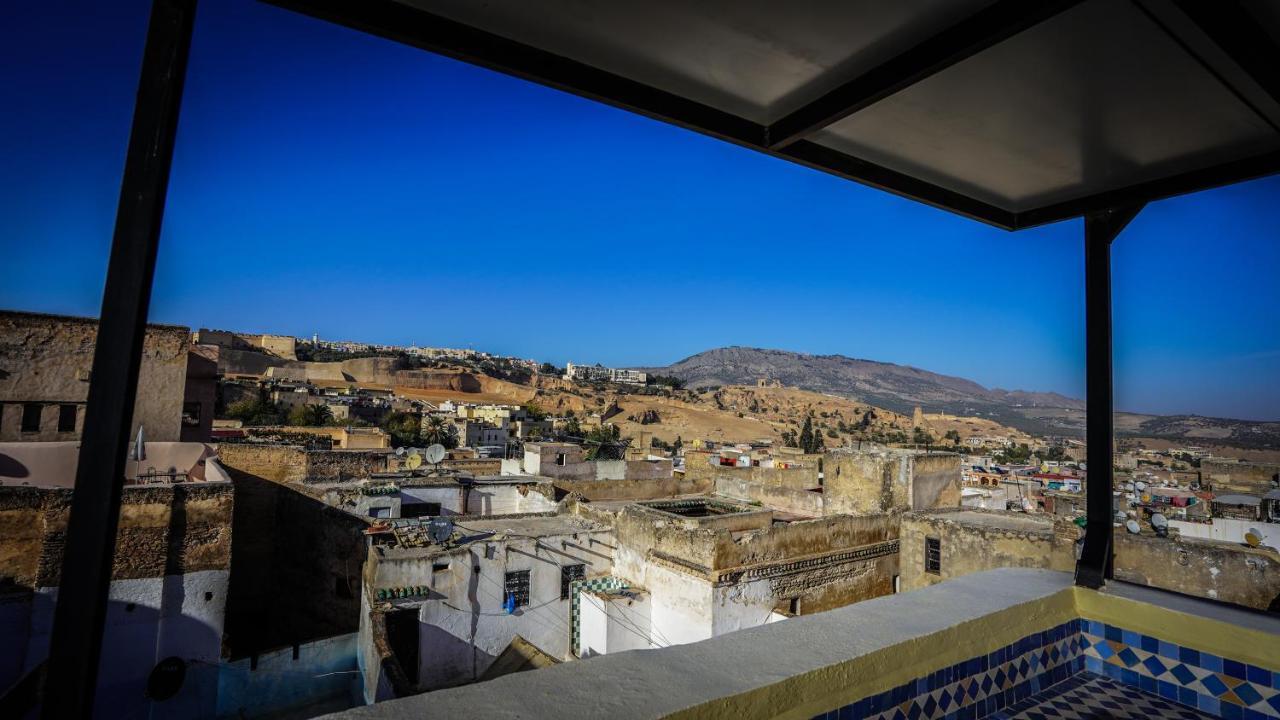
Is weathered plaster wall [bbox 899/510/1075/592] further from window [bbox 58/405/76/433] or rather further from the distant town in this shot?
window [bbox 58/405/76/433]

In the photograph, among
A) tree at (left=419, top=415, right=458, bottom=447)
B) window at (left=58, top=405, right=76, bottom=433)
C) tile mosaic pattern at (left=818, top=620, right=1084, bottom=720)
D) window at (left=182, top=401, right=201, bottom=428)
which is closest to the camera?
tile mosaic pattern at (left=818, top=620, right=1084, bottom=720)

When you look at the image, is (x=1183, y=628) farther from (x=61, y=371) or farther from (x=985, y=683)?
(x=61, y=371)

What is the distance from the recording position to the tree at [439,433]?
119ft

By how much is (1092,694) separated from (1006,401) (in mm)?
109507

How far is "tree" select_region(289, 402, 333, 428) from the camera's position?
35.7 m

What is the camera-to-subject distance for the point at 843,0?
67.2 inches

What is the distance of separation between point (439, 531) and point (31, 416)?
31.6ft

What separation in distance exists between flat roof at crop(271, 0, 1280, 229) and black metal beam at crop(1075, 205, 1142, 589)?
32 cm

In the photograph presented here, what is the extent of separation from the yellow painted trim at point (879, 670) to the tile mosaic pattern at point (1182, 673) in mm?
338

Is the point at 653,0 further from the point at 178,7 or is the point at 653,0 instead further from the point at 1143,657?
the point at 1143,657

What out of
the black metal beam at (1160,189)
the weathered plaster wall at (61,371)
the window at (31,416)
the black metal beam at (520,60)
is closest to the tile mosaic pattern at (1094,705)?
the black metal beam at (1160,189)

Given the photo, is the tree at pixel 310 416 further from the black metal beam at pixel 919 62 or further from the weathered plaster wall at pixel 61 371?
the black metal beam at pixel 919 62

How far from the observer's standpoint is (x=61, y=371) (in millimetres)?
14203

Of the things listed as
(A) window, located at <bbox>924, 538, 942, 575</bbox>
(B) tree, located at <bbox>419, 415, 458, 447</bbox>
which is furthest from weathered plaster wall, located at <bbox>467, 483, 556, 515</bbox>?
(B) tree, located at <bbox>419, 415, 458, 447</bbox>
